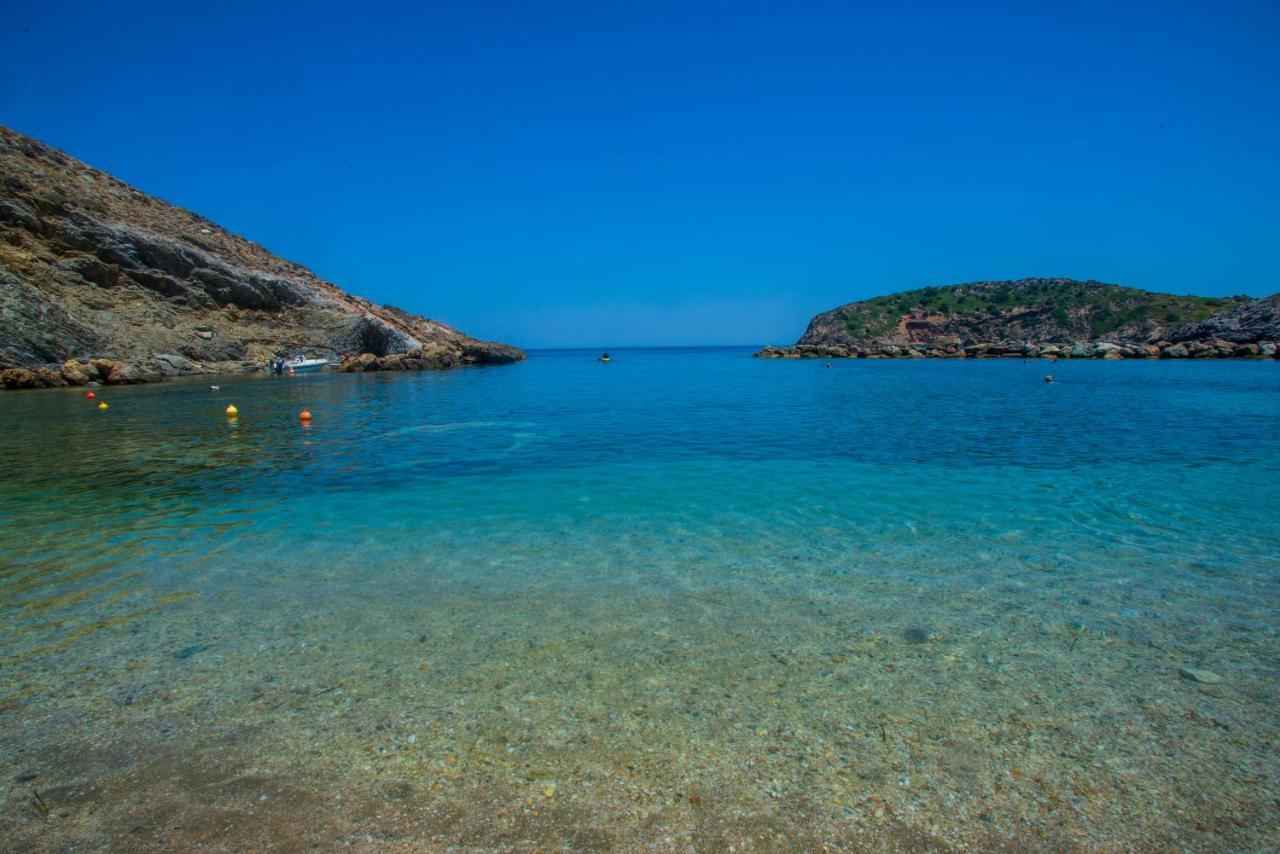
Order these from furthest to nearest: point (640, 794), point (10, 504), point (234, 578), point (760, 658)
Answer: point (10, 504), point (234, 578), point (760, 658), point (640, 794)

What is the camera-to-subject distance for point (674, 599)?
681 cm

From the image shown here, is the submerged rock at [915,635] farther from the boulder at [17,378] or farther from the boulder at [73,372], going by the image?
the boulder at [73,372]

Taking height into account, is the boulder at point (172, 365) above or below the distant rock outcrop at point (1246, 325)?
below

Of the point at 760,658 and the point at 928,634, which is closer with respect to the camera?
the point at 760,658

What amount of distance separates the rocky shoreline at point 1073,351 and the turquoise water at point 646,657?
7007 centimetres

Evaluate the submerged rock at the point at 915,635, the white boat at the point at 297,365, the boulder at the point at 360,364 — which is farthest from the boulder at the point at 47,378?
the submerged rock at the point at 915,635

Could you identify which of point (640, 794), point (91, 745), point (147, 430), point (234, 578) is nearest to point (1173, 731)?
point (640, 794)

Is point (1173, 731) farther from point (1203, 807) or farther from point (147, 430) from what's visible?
point (147, 430)

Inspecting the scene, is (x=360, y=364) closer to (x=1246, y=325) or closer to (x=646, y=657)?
(x=646, y=657)

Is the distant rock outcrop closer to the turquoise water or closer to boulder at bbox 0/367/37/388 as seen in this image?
the turquoise water

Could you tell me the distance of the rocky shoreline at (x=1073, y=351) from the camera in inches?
2525

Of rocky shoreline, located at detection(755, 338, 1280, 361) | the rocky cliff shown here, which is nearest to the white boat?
the rocky cliff

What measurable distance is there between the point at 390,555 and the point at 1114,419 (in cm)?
2407

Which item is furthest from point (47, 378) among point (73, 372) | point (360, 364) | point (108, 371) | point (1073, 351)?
point (1073, 351)
